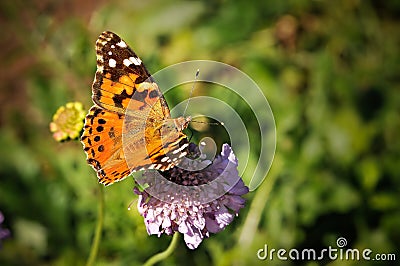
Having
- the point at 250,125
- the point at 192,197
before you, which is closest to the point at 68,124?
the point at 192,197

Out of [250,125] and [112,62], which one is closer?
[112,62]

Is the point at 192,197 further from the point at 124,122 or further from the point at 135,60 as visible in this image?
the point at 135,60

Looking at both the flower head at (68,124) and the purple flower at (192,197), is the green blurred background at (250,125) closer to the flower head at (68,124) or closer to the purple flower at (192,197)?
the flower head at (68,124)

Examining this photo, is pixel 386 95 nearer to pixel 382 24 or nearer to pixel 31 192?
pixel 382 24

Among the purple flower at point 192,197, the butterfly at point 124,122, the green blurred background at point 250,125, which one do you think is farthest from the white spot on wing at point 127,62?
the green blurred background at point 250,125

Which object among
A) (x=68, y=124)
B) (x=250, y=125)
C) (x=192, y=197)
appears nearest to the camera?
(x=192, y=197)

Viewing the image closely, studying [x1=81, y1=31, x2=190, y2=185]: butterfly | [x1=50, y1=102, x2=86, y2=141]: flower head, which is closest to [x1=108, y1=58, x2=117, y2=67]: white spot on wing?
[x1=81, y1=31, x2=190, y2=185]: butterfly

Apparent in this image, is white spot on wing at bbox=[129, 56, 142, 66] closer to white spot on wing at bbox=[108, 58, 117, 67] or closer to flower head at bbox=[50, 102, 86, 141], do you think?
white spot on wing at bbox=[108, 58, 117, 67]
